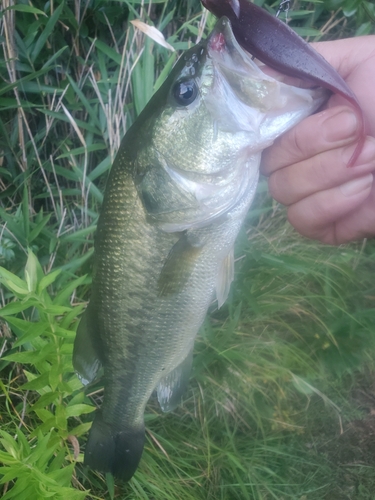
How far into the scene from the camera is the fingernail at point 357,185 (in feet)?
3.30

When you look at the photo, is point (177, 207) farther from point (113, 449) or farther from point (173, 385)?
point (113, 449)

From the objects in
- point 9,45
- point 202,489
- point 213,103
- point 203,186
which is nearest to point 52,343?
point 203,186

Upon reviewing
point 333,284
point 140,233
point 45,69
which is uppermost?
point 45,69

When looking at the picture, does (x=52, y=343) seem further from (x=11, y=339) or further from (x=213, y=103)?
(x=213, y=103)

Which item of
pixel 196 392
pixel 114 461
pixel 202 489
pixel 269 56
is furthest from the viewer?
pixel 196 392

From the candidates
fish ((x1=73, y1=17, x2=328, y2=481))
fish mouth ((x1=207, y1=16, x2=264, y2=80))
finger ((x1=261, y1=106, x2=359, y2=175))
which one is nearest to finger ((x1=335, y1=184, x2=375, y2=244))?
finger ((x1=261, y1=106, x2=359, y2=175))

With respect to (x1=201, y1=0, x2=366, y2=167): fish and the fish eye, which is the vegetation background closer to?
the fish eye

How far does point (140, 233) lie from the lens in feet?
3.37

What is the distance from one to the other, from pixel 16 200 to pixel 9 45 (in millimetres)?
635

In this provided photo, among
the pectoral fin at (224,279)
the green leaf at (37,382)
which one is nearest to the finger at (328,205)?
the pectoral fin at (224,279)

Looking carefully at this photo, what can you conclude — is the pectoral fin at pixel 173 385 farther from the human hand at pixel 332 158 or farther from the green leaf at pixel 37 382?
the human hand at pixel 332 158

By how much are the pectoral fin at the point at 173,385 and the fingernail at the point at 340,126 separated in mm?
747

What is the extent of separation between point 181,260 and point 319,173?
1.26 ft

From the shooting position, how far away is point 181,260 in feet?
3.40
